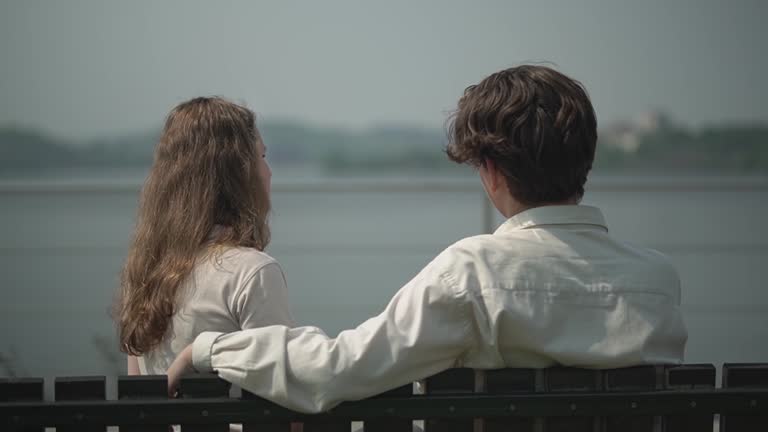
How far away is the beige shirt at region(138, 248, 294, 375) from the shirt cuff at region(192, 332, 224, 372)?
0.86 feet

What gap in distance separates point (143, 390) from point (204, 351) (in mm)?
126

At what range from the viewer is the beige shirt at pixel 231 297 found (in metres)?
1.98

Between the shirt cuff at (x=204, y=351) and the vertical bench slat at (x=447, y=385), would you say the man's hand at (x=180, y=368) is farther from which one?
the vertical bench slat at (x=447, y=385)

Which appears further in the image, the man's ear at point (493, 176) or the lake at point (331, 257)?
the lake at point (331, 257)

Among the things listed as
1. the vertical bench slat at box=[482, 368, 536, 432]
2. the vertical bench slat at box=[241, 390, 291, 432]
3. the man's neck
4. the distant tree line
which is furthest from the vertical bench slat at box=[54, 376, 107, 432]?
the distant tree line

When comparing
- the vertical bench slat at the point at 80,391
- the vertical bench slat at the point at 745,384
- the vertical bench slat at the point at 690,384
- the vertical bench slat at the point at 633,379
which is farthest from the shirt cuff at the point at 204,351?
the vertical bench slat at the point at 745,384

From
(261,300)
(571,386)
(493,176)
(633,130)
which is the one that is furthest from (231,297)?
(633,130)

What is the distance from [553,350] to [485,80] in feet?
1.57

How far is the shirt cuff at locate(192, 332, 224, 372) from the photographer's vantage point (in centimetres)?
169

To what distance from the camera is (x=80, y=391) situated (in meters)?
1.72

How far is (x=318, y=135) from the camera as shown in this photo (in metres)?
17.7

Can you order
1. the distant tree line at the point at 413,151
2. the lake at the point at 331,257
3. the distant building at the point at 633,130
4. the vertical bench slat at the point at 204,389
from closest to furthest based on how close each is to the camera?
the vertical bench slat at the point at 204,389 < the lake at the point at 331,257 < the distant building at the point at 633,130 < the distant tree line at the point at 413,151

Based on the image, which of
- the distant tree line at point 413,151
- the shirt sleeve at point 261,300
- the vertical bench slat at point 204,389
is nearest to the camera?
the vertical bench slat at point 204,389

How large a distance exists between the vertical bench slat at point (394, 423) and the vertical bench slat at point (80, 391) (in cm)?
44
